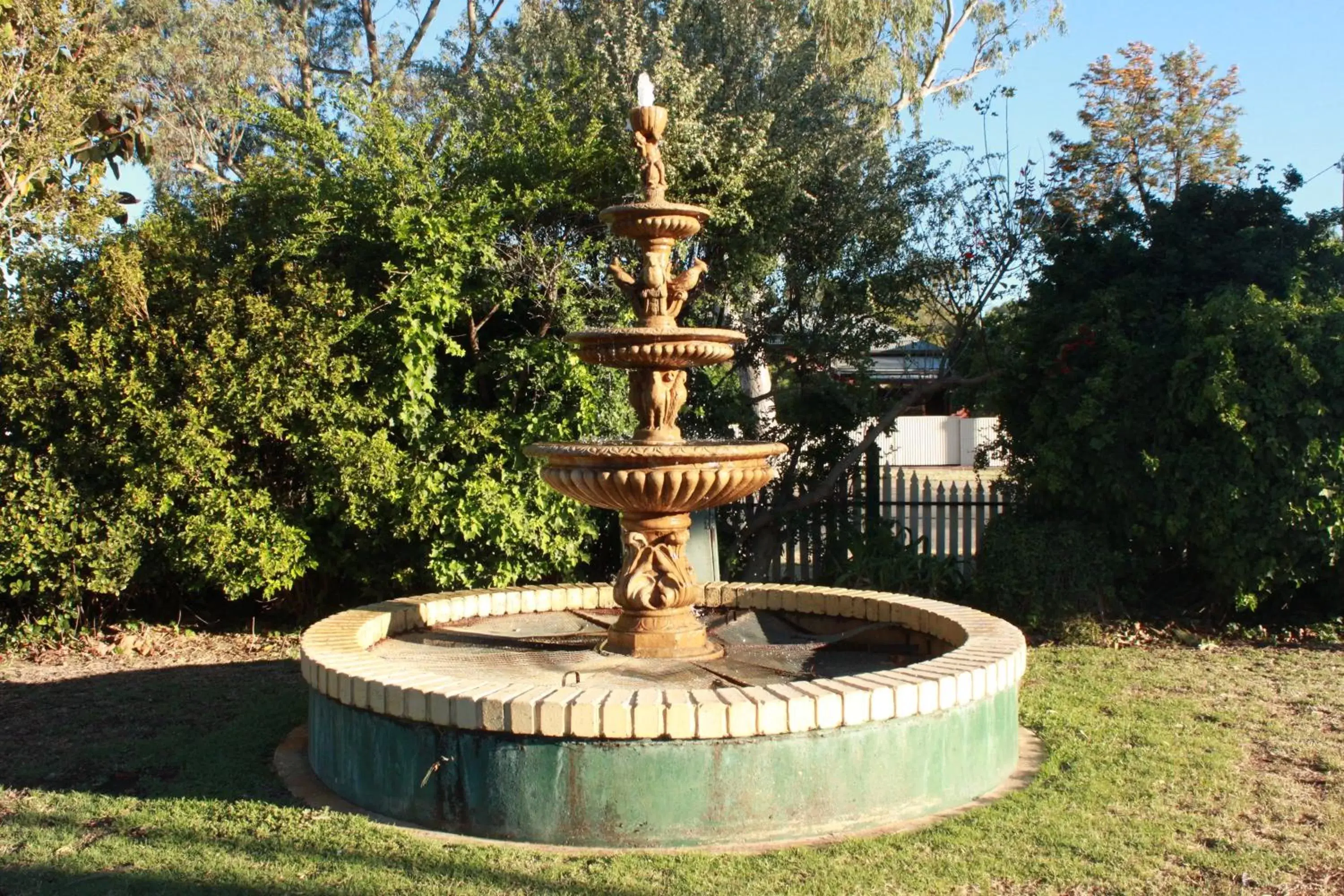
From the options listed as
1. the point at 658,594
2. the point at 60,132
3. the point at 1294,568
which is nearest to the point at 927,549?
the point at 1294,568

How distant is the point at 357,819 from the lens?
453 cm

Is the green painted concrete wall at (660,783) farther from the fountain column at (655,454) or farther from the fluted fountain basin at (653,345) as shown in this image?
the fluted fountain basin at (653,345)

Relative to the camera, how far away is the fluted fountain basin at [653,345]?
17.8 feet

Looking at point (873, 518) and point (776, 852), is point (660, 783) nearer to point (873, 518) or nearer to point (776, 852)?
point (776, 852)

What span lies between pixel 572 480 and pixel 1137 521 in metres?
5.79

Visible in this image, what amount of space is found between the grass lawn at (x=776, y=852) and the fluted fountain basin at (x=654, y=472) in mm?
1799

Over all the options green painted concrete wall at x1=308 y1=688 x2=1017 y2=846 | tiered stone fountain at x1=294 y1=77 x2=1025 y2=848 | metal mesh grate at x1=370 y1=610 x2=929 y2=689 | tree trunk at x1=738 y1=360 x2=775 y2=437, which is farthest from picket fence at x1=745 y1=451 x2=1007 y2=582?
green painted concrete wall at x1=308 y1=688 x2=1017 y2=846

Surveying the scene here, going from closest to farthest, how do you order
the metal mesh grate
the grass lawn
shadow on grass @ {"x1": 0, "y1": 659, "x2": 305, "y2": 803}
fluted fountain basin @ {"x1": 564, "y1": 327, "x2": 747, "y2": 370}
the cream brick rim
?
the grass lawn → the cream brick rim → shadow on grass @ {"x1": 0, "y1": 659, "x2": 305, "y2": 803} → fluted fountain basin @ {"x1": 564, "y1": 327, "x2": 747, "y2": 370} → the metal mesh grate

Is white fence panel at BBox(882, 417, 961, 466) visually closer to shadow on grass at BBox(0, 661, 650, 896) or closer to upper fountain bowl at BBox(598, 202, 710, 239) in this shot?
shadow on grass at BBox(0, 661, 650, 896)

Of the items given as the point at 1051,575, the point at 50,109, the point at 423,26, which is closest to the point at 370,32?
the point at 423,26

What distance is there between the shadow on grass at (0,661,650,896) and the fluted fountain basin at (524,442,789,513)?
1838 mm

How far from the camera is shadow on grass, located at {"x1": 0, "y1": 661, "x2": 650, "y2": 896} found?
12.9 feet

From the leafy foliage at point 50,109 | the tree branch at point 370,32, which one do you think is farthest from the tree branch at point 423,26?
the leafy foliage at point 50,109

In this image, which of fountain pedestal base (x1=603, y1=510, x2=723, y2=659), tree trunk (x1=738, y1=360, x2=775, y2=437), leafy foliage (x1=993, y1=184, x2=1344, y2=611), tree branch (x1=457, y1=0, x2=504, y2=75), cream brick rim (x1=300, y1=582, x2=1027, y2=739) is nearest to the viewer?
cream brick rim (x1=300, y1=582, x2=1027, y2=739)
